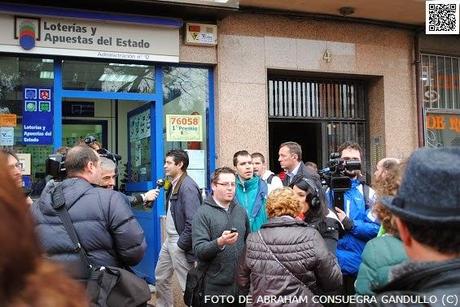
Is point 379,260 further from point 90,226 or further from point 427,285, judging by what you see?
point 90,226

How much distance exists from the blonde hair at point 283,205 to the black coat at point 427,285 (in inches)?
86.5

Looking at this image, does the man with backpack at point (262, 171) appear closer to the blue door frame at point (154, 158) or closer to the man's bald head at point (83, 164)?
the blue door frame at point (154, 158)

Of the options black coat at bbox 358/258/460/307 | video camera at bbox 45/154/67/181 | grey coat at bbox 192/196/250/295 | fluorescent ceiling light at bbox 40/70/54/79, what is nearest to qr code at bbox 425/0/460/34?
grey coat at bbox 192/196/250/295

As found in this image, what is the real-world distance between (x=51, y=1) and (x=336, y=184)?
4337 mm

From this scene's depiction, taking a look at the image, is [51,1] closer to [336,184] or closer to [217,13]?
[217,13]

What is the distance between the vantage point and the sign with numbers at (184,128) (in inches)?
293

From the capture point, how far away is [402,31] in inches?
346

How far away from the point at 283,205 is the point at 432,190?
2220mm

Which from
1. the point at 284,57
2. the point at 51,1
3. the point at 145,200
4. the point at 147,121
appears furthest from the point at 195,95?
the point at 145,200

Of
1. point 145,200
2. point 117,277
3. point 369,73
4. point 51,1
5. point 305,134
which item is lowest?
point 117,277

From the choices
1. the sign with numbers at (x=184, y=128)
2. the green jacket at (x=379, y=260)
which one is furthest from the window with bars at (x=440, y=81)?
the green jacket at (x=379, y=260)

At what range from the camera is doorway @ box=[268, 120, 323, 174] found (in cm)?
874

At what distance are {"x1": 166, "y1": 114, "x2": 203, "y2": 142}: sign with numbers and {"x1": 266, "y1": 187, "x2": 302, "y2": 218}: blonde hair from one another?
153 inches

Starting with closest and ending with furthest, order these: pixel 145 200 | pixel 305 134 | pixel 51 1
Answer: pixel 145 200, pixel 51 1, pixel 305 134
